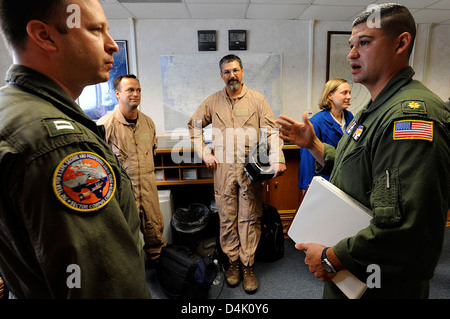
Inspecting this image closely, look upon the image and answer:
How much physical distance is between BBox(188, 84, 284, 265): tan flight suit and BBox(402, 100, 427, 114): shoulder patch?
133 centimetres

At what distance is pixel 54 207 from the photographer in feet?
1.61

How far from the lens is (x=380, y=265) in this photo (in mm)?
745

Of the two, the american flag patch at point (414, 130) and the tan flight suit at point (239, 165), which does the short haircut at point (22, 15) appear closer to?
the american flag patch at point (414, 130)

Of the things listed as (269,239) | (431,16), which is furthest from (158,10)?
(431,16)

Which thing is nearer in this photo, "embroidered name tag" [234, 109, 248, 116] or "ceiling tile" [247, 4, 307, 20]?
"embroidered name tag" [234, 109, 248, 116]

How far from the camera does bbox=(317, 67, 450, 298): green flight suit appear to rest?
0.68 meters

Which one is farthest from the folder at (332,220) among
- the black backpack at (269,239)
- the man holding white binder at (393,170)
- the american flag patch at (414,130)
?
the black backpack at (269,239)

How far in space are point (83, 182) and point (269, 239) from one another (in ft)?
6.90

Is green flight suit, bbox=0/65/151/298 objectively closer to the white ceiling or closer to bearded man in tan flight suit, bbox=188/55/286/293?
bearded man in tan flight suit, bbox=188/55/286/293

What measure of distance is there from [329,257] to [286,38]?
3153mm

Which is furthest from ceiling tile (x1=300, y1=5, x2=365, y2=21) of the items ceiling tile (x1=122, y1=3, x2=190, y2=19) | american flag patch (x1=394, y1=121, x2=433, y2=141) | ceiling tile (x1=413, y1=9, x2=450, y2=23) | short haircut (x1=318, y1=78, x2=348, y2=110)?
american flag patch (x1=394, y1=121, x2=433, y2=141)

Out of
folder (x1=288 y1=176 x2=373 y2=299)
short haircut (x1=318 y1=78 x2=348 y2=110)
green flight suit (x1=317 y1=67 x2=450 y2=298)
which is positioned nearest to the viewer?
green flight suit (x1=317 y1=67 x2=450 y2=298)

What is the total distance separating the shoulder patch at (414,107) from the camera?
2.36ft

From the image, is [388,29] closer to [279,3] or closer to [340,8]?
[279,3]
